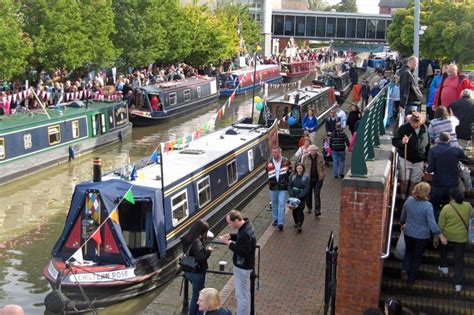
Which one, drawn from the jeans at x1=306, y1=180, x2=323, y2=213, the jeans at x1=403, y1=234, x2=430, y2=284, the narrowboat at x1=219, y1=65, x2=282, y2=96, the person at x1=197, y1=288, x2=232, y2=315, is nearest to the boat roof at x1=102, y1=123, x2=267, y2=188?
the jeans at x1=306, y1=180, x2=323, y2=213

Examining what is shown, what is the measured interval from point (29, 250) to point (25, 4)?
1808 cm

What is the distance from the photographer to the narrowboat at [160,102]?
33.2 metres

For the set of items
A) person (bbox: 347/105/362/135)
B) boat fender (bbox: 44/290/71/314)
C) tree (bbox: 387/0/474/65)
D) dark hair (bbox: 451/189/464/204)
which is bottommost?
boat fender (bbox: 44/290/71/314)

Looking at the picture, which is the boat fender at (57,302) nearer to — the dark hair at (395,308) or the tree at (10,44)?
the dark hair at (395,308)

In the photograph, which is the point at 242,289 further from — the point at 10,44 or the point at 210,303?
the point at 10,44

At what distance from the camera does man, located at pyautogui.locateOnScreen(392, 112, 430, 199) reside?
10594 mm

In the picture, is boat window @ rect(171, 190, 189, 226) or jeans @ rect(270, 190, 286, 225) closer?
boat window @ rect(171, 190, 189, 226)

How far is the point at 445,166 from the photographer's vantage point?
9.69m

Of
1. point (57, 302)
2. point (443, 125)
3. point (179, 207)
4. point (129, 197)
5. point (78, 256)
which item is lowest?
point (57, 302)

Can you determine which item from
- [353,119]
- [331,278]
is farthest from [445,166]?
[353,119]

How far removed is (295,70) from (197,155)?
50.0 meters

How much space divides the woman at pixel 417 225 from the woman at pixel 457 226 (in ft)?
0.61

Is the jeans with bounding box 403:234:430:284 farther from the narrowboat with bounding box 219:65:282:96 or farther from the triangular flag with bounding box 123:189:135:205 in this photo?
the narrowboat with bounding box 219:65:282:96

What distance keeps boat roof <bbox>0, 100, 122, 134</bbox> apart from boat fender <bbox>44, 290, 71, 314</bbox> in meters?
11.4
